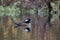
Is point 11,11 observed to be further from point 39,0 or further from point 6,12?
point 39,0

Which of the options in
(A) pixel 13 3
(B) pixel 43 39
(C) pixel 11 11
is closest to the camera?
(B) pixel 43 39

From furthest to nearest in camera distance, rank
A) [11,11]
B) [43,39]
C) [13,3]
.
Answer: [13,3] < [11,11] < [43,39]

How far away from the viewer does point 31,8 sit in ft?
72.9

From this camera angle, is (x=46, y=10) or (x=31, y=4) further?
(x=31, y=4)

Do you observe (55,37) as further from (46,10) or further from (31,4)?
(31,4)

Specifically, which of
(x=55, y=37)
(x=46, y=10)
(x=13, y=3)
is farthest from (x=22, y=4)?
(x=55, y=37)

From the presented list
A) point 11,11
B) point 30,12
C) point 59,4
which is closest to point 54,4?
point 59,4

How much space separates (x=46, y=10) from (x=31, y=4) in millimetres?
2057

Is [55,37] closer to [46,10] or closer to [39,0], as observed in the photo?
[46,10]

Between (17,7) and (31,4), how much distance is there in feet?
5.42

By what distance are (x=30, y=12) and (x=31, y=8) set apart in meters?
0.74

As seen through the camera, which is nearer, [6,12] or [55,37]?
[55,37]

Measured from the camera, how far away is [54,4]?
21344 millimetres

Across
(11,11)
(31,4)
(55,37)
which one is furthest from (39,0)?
(55,37)
